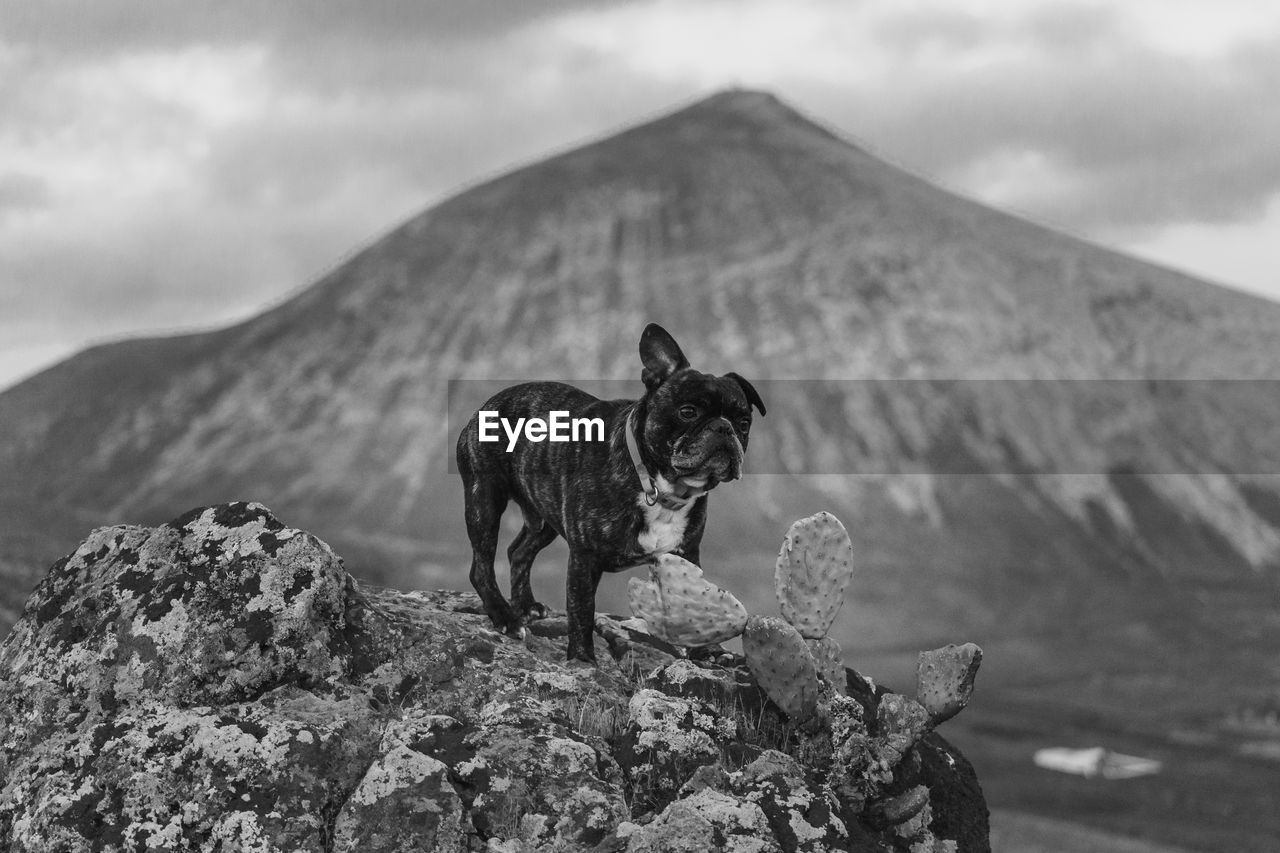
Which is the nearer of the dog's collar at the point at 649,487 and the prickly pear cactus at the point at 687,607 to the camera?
the prickly pear cactus at the point at 687,607

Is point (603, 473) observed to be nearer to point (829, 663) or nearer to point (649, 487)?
point (649, 487)

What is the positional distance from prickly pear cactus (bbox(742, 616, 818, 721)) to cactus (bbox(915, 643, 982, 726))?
1139mm

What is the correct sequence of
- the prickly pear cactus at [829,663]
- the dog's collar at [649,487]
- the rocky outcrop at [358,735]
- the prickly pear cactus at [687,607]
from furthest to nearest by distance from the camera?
the prickly pear cactus at [829,663]
the dog's collar at [649,487]
the prickly pear cactus at [687,607]
the rocky outcrop at [358,735]

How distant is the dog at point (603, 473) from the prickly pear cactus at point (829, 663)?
1226mm

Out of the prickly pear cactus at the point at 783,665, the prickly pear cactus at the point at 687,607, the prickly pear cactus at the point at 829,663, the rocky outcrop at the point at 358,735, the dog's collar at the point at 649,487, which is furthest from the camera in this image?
the prickly pear cactus at the point at 829,663

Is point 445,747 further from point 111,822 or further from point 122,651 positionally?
point 122,651

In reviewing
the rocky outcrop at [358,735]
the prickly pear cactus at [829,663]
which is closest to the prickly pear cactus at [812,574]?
the prickly pear cactus at [829,663]

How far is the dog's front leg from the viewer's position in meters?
10.1

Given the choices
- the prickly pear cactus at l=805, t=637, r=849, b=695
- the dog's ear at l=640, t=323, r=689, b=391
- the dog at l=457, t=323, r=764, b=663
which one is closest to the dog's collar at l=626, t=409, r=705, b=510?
the dog at l=457, t=323, r=764, b=663

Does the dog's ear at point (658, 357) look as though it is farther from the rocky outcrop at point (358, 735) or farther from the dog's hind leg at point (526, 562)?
the dog's hind leg at point (526, 562)

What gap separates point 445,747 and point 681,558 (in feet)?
7.74

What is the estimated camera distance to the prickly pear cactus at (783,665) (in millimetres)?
8891

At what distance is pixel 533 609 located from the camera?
11898 millimetres

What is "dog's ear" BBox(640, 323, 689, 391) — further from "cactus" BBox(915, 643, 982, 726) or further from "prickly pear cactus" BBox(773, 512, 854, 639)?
"cactus" BBox(915, 643, 982, 726)
